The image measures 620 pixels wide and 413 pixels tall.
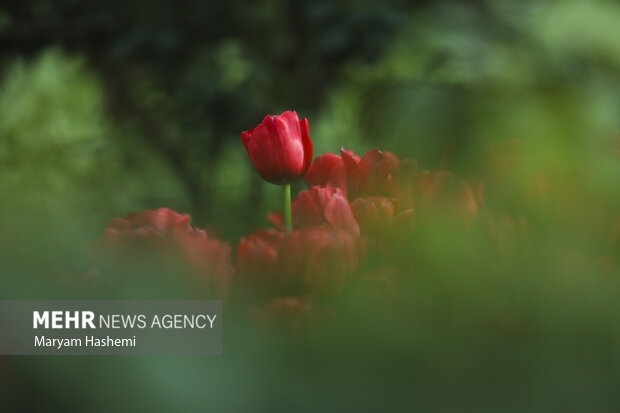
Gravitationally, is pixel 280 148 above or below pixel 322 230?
above

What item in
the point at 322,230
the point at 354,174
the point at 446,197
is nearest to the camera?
the point at 446,197

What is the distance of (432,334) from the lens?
24 centimetres

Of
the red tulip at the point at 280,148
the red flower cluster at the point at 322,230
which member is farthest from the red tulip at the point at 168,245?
the red tulip at the point at 280,148

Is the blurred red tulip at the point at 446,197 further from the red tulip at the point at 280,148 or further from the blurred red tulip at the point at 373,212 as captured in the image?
the red tulip at the point at 280,148

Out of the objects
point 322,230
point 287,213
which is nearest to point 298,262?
point 322,230

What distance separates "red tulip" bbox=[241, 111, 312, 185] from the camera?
543mm

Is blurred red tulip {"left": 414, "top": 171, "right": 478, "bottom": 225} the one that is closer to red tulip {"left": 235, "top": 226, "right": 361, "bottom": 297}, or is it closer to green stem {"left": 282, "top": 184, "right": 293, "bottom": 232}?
red tulip {"left": 235, "top": 226, "right": 361, "bottom": 297}

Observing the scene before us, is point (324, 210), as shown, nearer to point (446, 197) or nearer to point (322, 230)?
point (322, 230)

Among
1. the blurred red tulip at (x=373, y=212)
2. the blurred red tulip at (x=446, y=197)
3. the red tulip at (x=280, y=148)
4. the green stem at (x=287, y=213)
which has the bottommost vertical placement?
the blurred red tulip at (x=446, y=197)

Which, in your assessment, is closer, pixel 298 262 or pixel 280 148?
pixel 298 262

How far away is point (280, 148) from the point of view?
0.55 m

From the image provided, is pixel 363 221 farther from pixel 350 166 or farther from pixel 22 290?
pixel 22 290

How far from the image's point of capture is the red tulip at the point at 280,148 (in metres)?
0.54

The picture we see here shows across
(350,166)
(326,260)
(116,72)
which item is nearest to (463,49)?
(116,72)
